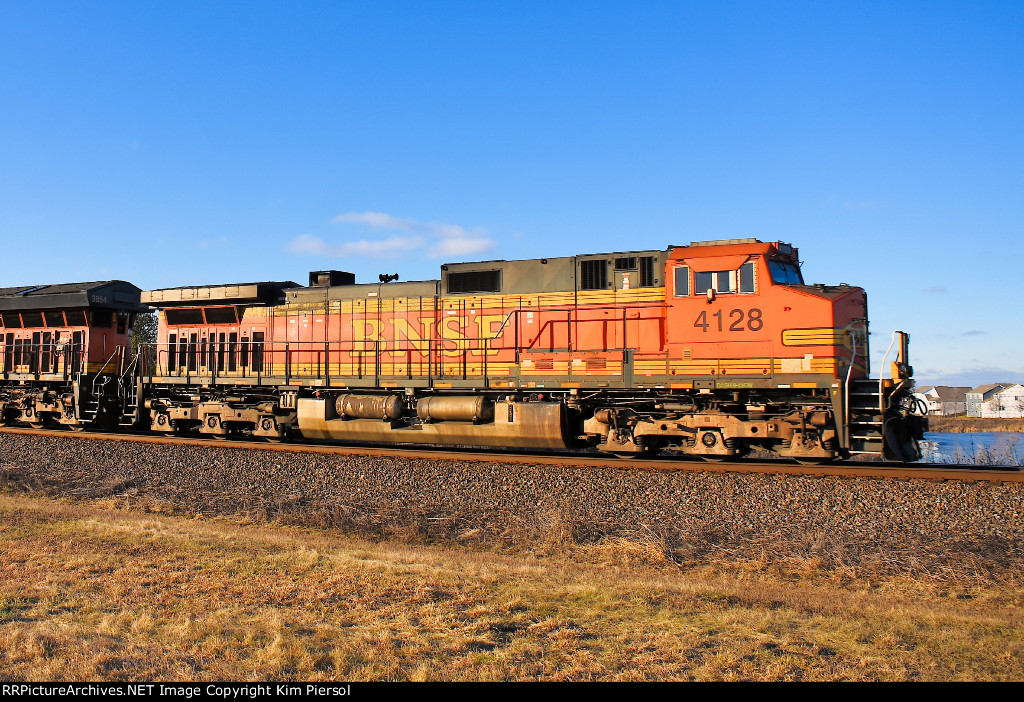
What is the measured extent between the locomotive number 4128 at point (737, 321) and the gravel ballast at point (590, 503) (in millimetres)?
2646

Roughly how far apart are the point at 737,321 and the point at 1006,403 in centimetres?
8985

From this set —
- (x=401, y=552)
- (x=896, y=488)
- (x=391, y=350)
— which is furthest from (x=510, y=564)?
(x=391, y=350)

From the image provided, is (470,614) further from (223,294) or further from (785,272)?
(223,294)

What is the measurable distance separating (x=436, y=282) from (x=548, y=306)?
106 inches

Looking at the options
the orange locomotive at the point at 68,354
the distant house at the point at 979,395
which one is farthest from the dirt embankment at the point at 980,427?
the orange locomotive at the point at 68,354

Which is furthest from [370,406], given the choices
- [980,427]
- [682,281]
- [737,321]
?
[980,427]

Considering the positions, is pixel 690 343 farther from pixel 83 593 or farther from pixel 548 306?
pixel 83 593

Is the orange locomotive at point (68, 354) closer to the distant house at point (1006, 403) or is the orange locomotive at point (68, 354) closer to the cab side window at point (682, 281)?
the cab side window at point (682, 281)

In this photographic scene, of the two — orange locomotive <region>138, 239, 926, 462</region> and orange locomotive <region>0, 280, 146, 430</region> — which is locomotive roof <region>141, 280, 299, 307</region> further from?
orange locomotive <region>0, 280, 146, 430</region>

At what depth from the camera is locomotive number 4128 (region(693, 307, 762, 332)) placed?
12.0 meters

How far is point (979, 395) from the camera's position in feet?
305

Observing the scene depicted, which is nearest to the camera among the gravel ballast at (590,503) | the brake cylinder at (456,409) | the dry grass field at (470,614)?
the dry grass field at (470,614)

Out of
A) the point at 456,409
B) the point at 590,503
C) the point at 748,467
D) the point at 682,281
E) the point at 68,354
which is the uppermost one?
the point at 682,281

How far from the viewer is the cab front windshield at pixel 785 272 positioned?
1205cm
